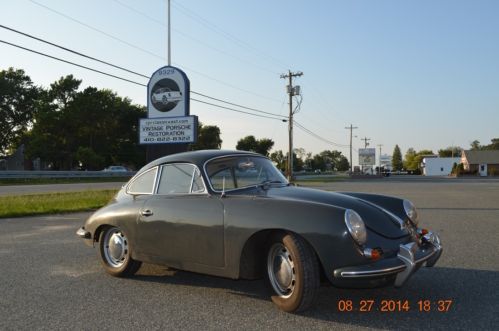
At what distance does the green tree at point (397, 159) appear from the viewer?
185 meters

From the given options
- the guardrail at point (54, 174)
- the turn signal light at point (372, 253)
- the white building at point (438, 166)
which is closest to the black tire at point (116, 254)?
the turn signal light at point (372, 253)

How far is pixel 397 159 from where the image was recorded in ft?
627

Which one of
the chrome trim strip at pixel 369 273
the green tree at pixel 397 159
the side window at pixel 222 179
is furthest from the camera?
the green tree at pixel 397 159

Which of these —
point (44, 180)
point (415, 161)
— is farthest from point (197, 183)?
point (415, 161)

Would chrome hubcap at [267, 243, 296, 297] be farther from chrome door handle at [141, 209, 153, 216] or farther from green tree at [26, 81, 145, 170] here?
green tree at [26, 81, 145, 170]

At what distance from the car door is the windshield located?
0.52ft

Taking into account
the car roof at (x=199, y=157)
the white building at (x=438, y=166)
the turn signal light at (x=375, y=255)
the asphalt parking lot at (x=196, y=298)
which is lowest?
the asphalt parking lot at (x=196, y=298)

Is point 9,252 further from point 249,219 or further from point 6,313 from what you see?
point 249,219

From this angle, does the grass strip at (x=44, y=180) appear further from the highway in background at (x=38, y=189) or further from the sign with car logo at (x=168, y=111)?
the sign with car logo at (x=168, y=111)

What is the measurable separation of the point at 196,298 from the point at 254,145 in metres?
96.7

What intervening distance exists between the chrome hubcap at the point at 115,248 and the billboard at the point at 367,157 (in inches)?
3139

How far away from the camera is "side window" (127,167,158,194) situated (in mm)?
5613

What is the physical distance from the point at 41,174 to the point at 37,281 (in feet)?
117

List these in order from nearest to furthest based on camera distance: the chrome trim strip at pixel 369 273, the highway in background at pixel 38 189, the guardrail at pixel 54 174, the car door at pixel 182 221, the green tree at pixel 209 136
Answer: the chrome trim strip at pixel 369 273, the car door at pixel 182 221, the highway in background at pixel 38 189, the guardrail at pixel 54 174, the green tree at pixel 209 136
